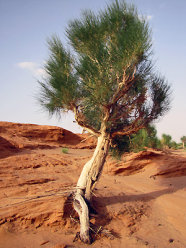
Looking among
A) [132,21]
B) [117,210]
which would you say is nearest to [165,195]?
[117,210]

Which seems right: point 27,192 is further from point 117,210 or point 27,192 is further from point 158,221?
point 158,221

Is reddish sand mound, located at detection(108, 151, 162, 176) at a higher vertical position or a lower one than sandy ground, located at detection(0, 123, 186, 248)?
higher

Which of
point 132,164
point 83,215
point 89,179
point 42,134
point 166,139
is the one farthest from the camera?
point 166,139

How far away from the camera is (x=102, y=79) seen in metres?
5.57

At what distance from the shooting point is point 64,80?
5832 millimetres

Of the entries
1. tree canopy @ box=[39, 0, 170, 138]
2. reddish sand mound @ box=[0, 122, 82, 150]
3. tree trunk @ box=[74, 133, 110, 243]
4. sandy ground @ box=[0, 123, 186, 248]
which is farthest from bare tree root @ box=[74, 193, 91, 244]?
reddish sand mound @ box=[0, 122, 82, 150]

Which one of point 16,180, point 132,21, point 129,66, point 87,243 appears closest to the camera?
point 87,243

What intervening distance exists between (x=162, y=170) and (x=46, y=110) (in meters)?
7.51

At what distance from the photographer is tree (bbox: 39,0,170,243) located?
5512mm

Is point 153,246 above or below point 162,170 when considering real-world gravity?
below

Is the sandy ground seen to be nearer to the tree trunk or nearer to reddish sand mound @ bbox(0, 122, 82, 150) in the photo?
the tree trunk

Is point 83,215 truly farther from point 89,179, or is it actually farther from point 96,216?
point 89,179

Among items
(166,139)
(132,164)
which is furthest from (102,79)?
(166,139)

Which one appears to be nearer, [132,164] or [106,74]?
[106,74]
